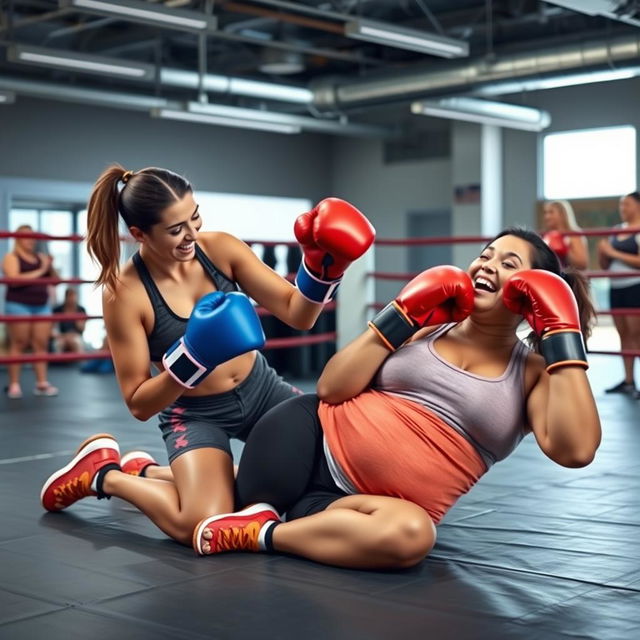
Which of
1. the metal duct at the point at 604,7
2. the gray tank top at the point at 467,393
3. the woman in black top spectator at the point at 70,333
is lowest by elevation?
the woman in black top spectator at the point at 70,333

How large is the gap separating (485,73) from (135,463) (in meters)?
6.09

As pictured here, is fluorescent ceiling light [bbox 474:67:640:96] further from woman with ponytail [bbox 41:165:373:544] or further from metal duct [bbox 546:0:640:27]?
woman with ponytail [bbox 41:165:373:544]

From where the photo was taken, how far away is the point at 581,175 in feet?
32.4

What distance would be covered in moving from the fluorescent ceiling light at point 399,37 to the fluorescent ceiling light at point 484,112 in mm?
1020

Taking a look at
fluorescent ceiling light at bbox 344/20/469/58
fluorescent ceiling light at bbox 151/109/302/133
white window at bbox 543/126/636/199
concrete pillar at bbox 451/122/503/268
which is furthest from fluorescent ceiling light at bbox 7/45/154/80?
white window at bbox 543/126/636/199

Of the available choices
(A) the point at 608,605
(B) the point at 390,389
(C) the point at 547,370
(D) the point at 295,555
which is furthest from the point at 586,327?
(D) the point at 295,555

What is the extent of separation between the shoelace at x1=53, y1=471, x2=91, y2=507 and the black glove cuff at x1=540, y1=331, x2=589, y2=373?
43.0 inches

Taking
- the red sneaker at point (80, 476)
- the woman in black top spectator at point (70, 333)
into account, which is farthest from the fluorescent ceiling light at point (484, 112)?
the red sneaker at point (80, 476)

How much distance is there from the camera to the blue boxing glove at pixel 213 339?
1837 mm

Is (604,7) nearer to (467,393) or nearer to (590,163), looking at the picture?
(590,163)

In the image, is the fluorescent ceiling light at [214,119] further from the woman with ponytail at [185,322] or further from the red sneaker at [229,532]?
the red sneaker at [229,532]

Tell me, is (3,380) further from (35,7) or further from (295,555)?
(295,555)

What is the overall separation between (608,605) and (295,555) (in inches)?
23.2

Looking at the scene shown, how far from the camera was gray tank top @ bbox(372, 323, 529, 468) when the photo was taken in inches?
72.9
